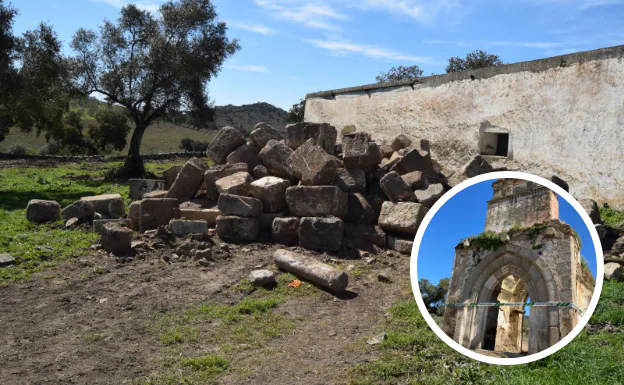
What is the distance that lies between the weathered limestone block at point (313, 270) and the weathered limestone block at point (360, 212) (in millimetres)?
1826

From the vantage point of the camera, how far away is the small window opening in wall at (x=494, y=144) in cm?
1235

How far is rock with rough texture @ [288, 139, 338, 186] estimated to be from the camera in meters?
8.55

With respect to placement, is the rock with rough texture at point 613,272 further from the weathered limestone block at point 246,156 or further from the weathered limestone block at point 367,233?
the weathered limestone block at point 246,156

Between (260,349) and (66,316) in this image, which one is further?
(66,316)

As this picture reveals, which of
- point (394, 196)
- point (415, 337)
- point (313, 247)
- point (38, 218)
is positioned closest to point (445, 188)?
point (394, 196)

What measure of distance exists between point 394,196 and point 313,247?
174cm

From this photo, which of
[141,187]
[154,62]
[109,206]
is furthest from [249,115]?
[109,206]

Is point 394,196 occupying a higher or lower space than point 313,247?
higher

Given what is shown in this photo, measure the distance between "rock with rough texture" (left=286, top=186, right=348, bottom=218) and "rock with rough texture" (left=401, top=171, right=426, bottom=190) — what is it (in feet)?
4.36

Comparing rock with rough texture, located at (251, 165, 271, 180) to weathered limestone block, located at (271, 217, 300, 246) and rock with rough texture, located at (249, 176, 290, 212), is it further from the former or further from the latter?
weathered limestone block, located at (271, 217, 300, 246)

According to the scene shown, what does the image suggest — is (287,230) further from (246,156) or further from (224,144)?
(224,144)

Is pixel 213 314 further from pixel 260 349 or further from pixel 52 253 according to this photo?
pixel 52 253

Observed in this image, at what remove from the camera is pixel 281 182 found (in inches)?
345

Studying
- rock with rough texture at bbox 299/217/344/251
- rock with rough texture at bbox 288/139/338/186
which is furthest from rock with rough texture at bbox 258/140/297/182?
rock with rough texture at bbox 299/217/344/251
